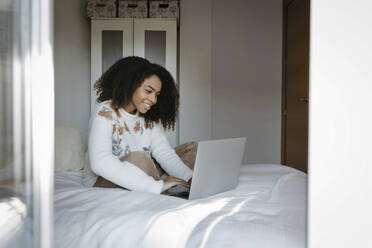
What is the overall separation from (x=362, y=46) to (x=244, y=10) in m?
3.57

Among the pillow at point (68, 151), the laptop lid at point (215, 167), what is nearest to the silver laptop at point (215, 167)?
the laptop lid at point (215, 167)

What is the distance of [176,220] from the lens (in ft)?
3.23

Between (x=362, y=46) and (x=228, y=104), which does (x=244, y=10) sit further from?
(x=362, y=46)

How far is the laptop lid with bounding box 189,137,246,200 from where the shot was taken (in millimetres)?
1286

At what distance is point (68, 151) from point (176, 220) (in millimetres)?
1160

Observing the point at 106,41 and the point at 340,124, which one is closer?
the point at 340,124

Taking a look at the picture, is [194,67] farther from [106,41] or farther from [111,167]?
[111,167]

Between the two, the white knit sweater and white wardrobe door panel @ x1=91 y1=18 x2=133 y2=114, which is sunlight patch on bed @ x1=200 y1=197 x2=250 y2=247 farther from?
white wardrobe door panel @ x1=91 y1=18 x2=133 y2=114

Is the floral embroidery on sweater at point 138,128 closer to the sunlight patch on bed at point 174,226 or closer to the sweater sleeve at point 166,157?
the sweater sleeve at point 166,157

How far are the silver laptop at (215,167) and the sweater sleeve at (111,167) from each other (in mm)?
180

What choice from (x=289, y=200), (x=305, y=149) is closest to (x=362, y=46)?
(x=289, y=200)

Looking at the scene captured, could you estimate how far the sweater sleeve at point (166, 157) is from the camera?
5.62 ft

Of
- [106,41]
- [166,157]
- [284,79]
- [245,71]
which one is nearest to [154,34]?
[106,41]

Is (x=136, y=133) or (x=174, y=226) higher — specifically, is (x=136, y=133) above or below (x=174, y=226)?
above
